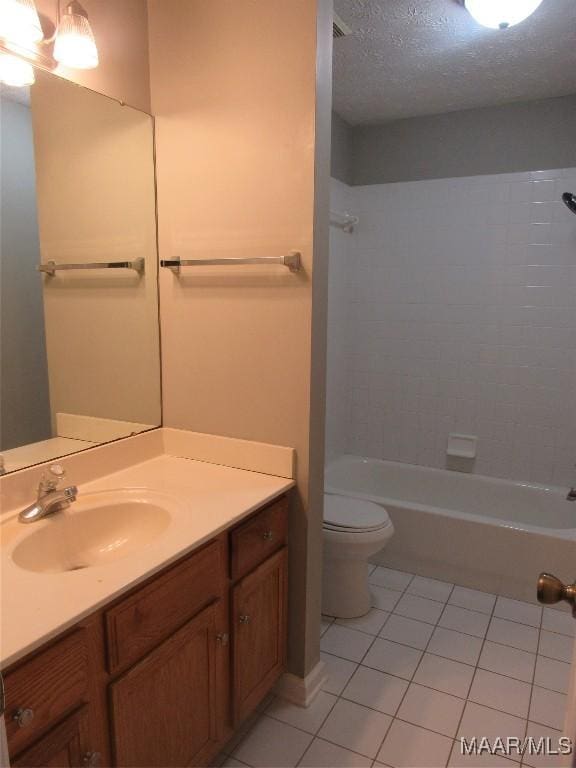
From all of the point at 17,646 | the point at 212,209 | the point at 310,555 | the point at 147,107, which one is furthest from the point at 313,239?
the point at 17,646

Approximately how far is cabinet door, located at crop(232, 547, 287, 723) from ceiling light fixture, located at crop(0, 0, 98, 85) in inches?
60.3

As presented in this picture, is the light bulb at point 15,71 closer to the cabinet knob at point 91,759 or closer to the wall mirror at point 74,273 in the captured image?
the wall mirror at point 74,273

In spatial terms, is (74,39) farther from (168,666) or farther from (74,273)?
(168,666)

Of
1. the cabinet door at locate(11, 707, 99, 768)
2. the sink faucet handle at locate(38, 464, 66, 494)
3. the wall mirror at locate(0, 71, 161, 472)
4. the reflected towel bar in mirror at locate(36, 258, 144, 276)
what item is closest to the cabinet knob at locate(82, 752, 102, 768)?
the cabinet door at locate(11, 707, 99, 768)

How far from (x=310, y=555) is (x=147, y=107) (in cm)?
164

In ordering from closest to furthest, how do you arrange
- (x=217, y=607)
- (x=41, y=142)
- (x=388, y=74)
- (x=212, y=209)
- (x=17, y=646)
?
(x=17, y=646) → (x=217, y=607) → (x=41, y=142) → (x=212, y=209) → (x=388, y=74)

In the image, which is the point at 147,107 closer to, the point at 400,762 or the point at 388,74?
the point at 388,74

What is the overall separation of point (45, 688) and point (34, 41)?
1.54m

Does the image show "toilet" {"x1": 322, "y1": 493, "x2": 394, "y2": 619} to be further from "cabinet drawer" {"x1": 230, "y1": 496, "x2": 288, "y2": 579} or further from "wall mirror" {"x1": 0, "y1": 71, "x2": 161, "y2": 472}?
"wall mirror" {"x1": 0, "y1": 71, "x2": 161, "y2": 472}

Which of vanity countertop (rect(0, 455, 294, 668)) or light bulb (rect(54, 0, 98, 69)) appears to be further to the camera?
light bulb (rect(54, 0, 98, 69))

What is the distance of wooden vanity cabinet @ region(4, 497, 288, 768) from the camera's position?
0.96m

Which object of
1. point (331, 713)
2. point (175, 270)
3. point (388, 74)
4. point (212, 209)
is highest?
point (388, 74)

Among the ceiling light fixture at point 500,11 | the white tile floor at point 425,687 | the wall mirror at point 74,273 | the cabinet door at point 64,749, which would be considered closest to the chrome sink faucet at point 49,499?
the wall mirror at point 74,273

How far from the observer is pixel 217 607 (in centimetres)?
142
